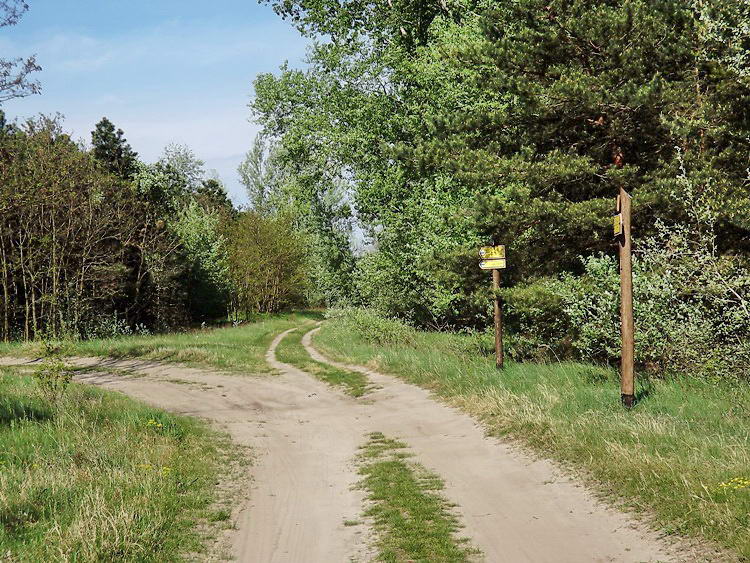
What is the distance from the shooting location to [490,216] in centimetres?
1653

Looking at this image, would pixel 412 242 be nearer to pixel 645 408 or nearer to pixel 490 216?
pixel 490 216

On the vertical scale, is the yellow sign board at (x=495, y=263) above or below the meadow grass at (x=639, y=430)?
above

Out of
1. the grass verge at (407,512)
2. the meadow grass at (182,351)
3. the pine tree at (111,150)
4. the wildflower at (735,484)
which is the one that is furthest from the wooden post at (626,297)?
the pine tree at (111,150)

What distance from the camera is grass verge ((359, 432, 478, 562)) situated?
5.71m

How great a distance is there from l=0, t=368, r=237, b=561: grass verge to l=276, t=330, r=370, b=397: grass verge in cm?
546

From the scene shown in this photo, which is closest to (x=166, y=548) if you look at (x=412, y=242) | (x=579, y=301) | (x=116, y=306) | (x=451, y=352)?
(x=579, y=301)

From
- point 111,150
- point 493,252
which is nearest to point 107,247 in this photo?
point 111,150

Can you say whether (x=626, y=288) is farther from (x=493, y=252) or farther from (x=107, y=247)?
(x=107, y=247)

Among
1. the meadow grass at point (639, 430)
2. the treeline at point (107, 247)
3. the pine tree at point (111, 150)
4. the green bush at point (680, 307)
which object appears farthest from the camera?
the pine tree at point (111, 150)

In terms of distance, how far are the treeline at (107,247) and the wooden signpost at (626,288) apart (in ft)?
56.2

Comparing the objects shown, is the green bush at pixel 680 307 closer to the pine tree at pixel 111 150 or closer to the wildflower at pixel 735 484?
the wildflower at pixel 735 484

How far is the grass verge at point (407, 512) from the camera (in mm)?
5707

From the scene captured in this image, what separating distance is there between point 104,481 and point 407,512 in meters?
3.76

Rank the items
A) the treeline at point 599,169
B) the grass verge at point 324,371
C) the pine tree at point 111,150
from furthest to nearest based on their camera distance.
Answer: the pine tree at point 111,150, the grass verge at point 324,371, the treeline at point 599,169
